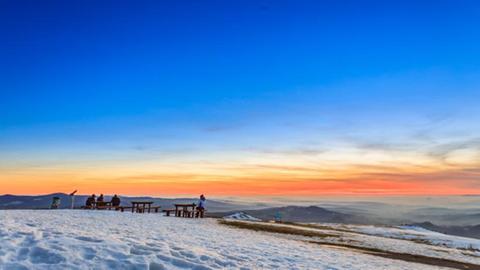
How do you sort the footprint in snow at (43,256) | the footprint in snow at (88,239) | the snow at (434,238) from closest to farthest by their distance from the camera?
the footprint in snow at (43,256), the footprint in snow at (88,239), the snow at (434,238)

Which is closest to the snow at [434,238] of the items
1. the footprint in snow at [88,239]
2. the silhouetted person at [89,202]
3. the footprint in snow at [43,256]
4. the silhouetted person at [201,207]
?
the silhouetted person at [201,207]

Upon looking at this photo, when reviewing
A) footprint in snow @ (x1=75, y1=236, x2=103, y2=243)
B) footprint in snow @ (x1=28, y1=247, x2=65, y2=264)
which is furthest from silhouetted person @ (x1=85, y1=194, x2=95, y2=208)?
footprint in snow @ (x1=28, y1=247, x2=65, y2=264)

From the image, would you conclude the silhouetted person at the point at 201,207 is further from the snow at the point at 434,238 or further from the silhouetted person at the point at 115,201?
the snow at the point at 434,238

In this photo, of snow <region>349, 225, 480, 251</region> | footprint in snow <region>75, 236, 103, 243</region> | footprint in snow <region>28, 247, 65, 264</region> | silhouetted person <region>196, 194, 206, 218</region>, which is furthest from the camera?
silhouetted person <region>196, 194, 206, 218</region>

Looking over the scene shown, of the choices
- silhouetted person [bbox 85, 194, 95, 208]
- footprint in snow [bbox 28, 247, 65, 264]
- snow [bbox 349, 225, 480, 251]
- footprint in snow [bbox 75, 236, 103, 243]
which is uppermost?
silhouetted person [bbox 85, 194, 95, 208]

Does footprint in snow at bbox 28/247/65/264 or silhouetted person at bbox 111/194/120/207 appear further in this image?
silhouetted person at bbox 111/194/120/207

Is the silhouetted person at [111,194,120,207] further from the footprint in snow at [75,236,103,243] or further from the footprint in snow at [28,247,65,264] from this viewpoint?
the footprint in snow at [28,247,65,264]

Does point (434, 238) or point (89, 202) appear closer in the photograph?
point (434, 238)

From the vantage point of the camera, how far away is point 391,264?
18.3m

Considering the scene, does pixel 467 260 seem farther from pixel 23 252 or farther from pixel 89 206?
pixel 89 206

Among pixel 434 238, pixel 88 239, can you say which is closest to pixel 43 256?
pixel 88 239

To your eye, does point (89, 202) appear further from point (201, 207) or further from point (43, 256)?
point (43, 256)

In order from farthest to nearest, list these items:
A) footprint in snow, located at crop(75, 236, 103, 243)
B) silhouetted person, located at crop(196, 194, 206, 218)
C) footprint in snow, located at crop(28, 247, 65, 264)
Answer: silhouetted person, located at crop(196, 194, 206, 218) < footprint in snow, located at crop(75, 236, 103, 243) < footprint in snow, located at crop(28, 247, 65, 264)

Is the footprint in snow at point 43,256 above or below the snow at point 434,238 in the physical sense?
above
